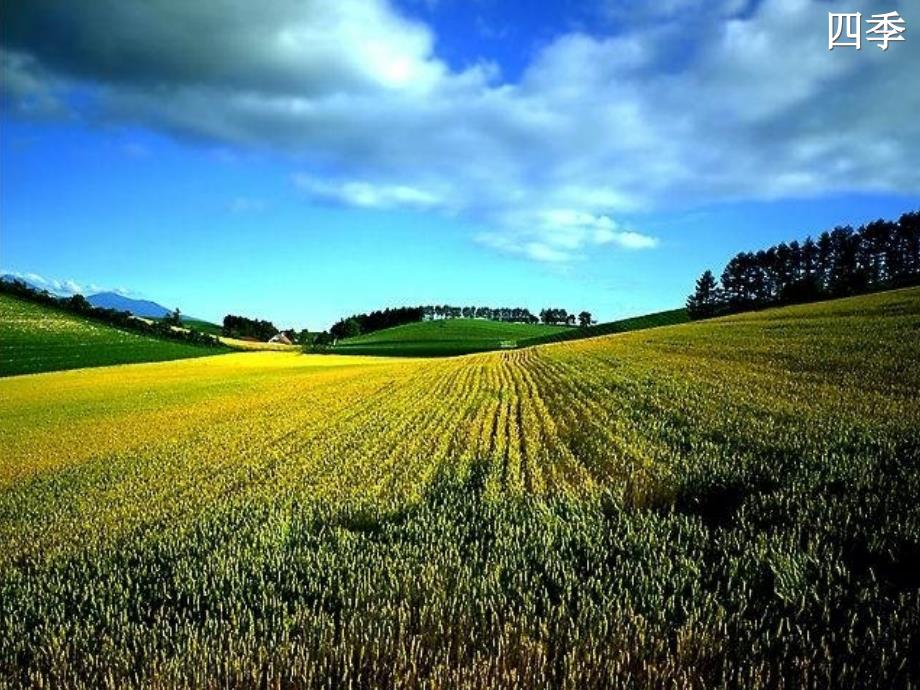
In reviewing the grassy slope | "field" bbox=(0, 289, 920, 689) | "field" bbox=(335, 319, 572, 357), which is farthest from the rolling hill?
"field" bbox=(0, 289, 920, 689)

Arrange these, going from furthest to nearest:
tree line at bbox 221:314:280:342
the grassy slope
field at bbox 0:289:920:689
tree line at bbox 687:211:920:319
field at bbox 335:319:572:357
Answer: tree line at bbox 221:314:280:342
field at bbox 335:319:572:357
tree line at bbox 687:211:920:319
the grassy slope
field at bbox 0:289:920:689

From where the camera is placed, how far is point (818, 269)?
11938cm

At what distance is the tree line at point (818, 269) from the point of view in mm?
92250

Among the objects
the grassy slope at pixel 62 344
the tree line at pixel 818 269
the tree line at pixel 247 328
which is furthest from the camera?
the tree line at pixel 247 328

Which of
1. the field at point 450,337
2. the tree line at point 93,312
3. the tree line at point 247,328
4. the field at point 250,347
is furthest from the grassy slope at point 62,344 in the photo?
the tree line at point 247,328

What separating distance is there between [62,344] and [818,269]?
5165 inches

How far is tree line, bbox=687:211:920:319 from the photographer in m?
92.2

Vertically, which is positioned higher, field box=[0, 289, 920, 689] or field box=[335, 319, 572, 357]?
field box=[335, 319, 572, 357]

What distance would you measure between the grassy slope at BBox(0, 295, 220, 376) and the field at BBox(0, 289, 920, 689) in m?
55.9

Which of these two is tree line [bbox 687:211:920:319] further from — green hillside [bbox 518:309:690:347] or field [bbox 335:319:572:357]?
field [bbox 335:319:572:357]

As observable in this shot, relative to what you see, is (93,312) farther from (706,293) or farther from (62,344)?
(706,293)

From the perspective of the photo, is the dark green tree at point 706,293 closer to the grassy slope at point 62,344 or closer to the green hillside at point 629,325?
the green hillside at point 629,325

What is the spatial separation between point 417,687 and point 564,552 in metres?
3.35

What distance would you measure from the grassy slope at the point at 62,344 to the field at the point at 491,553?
55.9m
